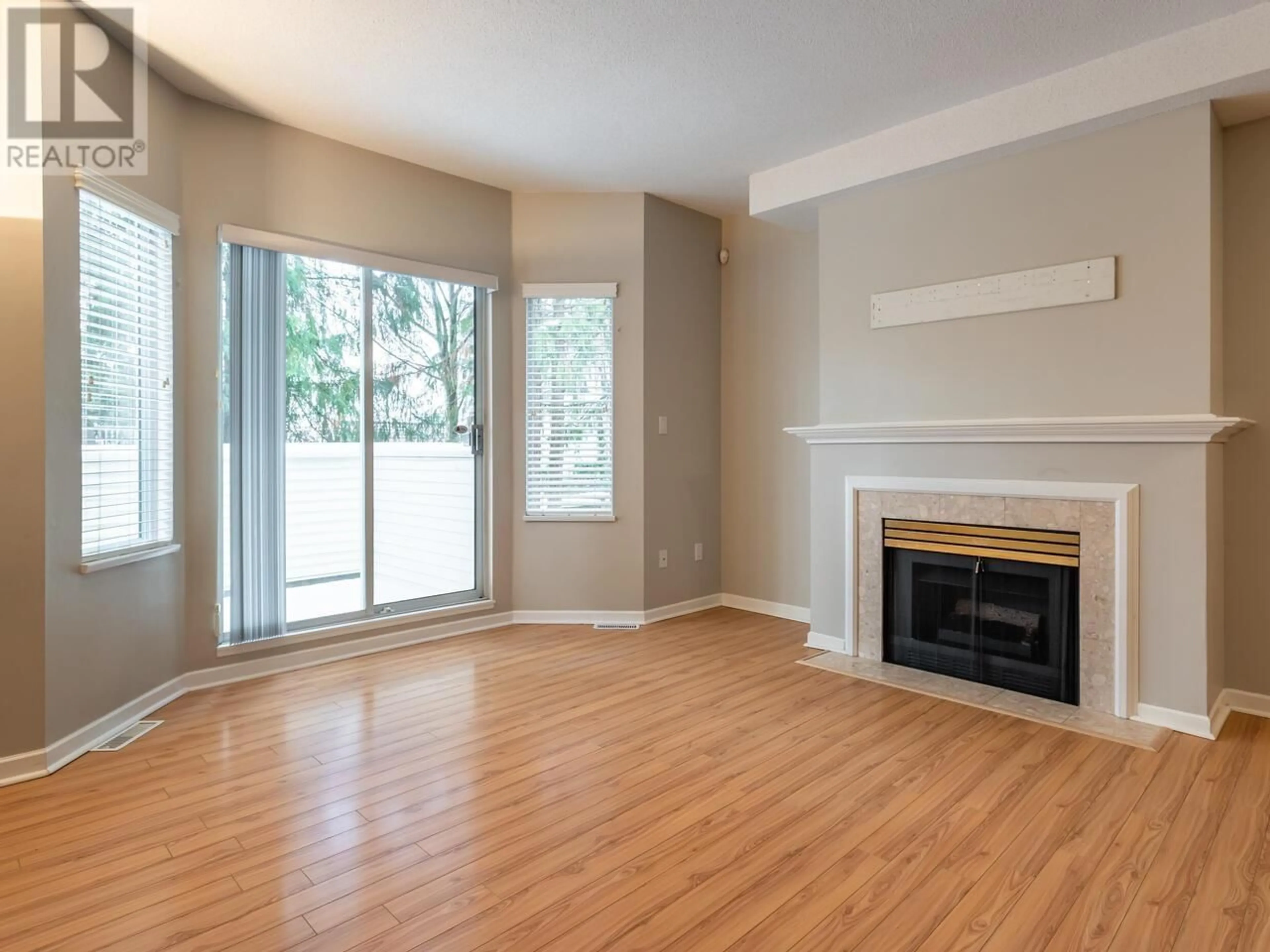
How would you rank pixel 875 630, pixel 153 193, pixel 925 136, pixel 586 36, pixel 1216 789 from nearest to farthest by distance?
pixel 1216 789 → pixel 586 36 → pixel 153 193 → pixel 925 136 → pixel 875 630

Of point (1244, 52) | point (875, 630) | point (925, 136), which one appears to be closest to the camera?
point (1244, 52)

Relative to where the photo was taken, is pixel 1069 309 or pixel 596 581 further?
pixel 596 581

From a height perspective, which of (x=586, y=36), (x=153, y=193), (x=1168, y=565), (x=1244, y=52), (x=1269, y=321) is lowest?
(x=1168, y=565)

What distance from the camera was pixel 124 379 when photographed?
3014mm

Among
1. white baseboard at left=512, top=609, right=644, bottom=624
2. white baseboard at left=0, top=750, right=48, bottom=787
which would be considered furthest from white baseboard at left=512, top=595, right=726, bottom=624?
white baseboard at left=0, top=750, right=48, bottom=787

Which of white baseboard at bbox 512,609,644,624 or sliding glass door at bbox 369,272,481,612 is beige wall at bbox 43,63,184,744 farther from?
white baseboard at bbox 512,609,644,624

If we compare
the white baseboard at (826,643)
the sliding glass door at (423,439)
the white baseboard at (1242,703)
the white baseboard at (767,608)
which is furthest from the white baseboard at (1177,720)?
the sliding glass door at (423,439)

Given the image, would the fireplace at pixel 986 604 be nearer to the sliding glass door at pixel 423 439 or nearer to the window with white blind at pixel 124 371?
the sliding glass door at pixel 423 439

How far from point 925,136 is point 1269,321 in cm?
172

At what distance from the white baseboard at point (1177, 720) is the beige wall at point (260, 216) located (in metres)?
4.12

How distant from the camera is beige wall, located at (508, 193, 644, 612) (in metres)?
4.71

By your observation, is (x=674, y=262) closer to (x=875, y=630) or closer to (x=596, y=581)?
(x=596, y=581)

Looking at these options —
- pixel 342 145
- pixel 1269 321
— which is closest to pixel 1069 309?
pixel 1269 321

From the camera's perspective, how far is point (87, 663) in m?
2.77
